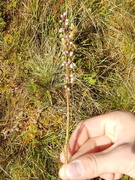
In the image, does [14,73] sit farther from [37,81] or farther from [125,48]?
[125,48]

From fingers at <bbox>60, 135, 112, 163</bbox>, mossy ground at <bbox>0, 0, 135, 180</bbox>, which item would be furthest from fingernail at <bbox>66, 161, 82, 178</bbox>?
Result: mossy ground at <bbox>0, 0, 135, 180</bbox>

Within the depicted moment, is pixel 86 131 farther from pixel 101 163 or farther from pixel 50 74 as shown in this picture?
pixel 50 74

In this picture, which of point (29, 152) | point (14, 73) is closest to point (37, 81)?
point (14, 73)

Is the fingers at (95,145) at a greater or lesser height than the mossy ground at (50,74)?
lesser

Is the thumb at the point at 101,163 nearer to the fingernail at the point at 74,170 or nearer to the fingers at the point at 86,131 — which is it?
the fingernail at the point at 74,170

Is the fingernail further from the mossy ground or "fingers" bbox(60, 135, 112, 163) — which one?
the mossy ground

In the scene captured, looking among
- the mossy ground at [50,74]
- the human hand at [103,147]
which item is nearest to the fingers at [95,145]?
the human hand at [103,147]

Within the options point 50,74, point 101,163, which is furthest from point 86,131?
point 50,74
